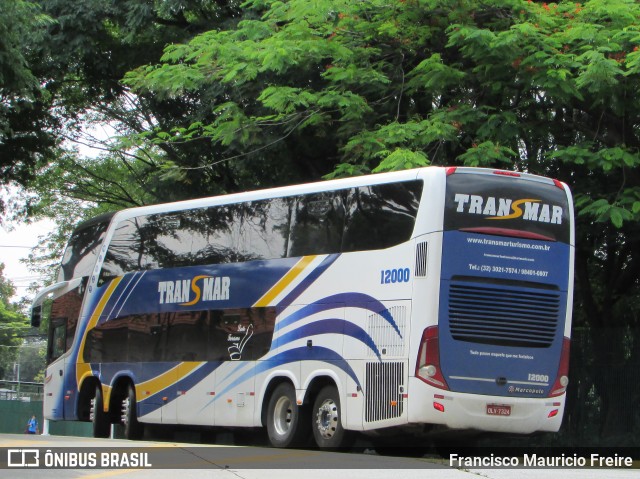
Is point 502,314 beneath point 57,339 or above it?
above

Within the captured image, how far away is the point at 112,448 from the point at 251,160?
36.8 ft

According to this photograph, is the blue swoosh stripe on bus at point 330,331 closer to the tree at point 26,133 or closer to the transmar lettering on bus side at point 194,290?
the transmar lettering on bus side at point 194,290

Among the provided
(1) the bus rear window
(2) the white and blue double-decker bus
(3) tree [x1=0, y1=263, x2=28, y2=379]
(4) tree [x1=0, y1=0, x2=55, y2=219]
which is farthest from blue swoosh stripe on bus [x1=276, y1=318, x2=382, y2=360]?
(3) tree [x1=0, y1=263, x2=28, y2=379]

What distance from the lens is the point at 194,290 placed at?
1881cm

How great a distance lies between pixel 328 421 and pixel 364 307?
177 centimetres

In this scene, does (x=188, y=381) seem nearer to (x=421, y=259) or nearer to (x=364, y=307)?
(x=364, y=307)

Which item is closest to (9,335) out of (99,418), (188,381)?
(99,418)

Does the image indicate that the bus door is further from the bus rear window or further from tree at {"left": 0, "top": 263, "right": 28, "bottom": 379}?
tree at {"left": 0, "top": 263, "right": 28, "bottom": 379}

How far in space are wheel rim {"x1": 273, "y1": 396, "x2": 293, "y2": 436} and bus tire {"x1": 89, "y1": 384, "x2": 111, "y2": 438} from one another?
5.29 m

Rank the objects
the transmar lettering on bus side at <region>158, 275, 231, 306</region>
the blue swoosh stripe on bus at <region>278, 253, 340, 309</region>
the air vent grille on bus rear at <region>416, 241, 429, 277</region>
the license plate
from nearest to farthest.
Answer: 1. the air vent grille on bus rear at <region>416, 241, 429, 277</region>
2. the license plate
3. the blue swoosh stripe on bus at <region>278, 253, 340, 309</region>
4. the transmar lettering on bus side at <region>158, 275, 231, 306</region>

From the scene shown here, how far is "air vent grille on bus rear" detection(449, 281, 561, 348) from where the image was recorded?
14781 millimetres

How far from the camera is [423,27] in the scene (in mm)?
19172

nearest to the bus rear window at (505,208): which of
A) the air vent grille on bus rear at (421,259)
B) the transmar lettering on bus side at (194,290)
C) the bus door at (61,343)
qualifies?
the air vent grille on bus rear at (421,259)

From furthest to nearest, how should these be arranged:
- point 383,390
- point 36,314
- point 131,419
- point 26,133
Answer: point 26,133 → point 36,314 → point 131,419 → point 383,390
